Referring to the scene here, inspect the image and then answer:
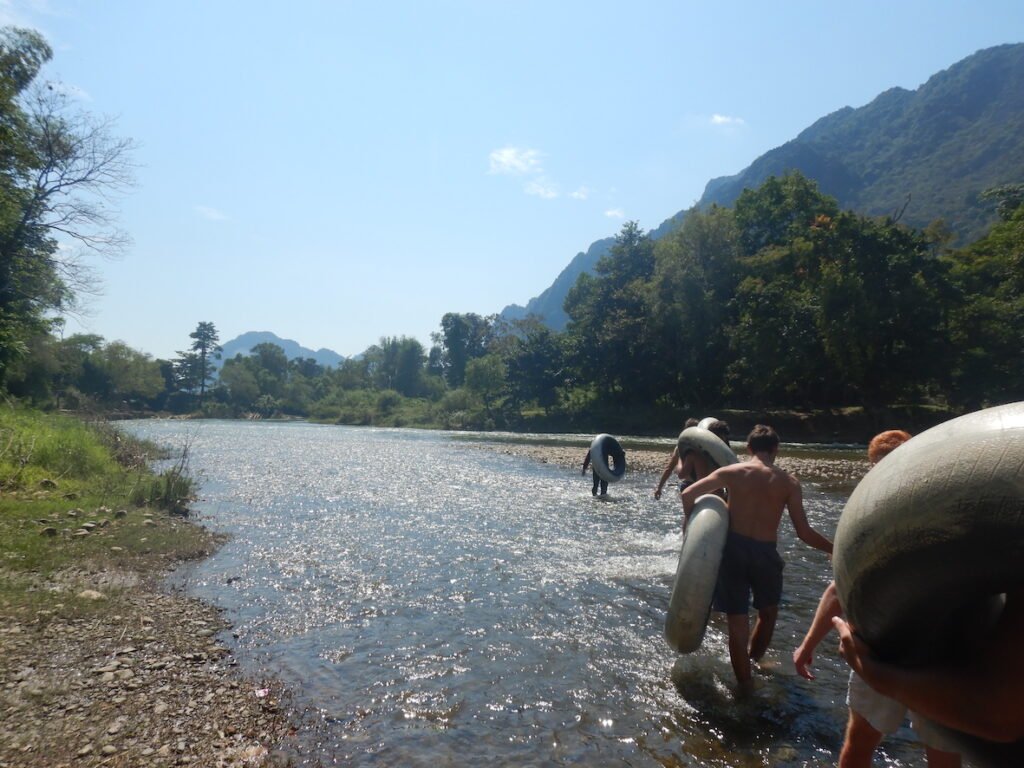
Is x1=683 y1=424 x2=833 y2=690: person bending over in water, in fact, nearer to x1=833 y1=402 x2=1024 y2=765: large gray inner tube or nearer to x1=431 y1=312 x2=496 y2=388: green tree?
x1=833 y1=402 x2=1024 y2=765: large gray inner tube

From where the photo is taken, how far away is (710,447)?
26.0 ft

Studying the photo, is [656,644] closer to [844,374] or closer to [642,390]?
[844,374]

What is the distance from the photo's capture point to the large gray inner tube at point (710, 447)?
303 inches

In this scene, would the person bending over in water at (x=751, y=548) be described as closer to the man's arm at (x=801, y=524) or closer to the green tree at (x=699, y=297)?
the man's arm at (x=801, y=524)

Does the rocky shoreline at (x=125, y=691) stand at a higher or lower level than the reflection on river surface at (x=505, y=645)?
higher

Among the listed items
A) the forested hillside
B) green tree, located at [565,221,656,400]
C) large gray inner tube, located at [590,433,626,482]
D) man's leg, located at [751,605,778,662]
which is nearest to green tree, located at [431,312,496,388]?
the forested hillside

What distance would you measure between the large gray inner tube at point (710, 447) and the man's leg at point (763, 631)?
2090mm

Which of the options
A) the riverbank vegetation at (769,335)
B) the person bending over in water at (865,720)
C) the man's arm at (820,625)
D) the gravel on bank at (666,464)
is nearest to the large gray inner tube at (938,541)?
the person bending over in water at (865,720)

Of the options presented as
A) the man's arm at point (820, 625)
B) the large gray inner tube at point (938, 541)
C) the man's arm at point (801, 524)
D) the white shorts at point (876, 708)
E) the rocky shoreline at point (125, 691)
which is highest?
the large gray inner tube at point (938, 541)

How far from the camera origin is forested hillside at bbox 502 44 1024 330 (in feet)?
376

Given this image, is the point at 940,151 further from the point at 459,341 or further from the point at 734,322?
the point at 734,322

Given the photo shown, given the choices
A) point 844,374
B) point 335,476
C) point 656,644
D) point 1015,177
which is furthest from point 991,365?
point 1015,177

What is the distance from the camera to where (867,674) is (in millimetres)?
2281

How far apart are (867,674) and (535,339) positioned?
63.8m
